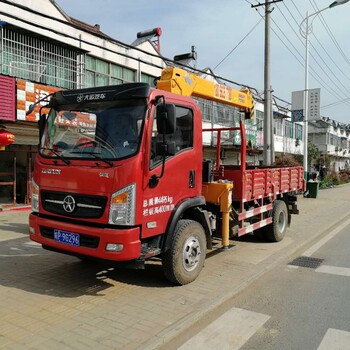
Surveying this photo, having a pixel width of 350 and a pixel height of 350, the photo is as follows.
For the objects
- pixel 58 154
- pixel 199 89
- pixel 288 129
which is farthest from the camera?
pixel 288 129

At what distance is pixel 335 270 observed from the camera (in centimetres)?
652

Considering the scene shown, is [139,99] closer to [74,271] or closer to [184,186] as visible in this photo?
[184,186]

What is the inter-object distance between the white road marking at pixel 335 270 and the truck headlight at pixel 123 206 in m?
3.69

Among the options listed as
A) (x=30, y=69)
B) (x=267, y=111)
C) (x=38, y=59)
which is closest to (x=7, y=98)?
(x=30, y=69)

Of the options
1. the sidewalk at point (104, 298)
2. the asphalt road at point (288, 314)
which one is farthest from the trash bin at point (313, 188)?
the asphalt road at point (288, 314)

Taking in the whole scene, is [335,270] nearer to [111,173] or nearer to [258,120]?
[111,173]

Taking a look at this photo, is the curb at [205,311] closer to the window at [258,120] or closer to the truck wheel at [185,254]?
the truck wheel at [185,254]

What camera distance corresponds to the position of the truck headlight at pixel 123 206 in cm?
451

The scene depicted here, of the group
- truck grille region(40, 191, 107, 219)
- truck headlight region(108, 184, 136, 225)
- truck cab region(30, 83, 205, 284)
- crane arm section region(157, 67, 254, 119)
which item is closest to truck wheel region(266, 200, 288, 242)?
crane arm section region(157, 67, 254, 119)

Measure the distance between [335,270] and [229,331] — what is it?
10.5ft

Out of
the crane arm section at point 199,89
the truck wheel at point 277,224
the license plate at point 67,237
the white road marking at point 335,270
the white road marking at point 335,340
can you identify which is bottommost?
the white road marking at point 335,340

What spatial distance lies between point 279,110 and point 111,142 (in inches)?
1288

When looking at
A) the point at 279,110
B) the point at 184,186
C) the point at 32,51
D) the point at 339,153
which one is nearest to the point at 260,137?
the point at 279,110

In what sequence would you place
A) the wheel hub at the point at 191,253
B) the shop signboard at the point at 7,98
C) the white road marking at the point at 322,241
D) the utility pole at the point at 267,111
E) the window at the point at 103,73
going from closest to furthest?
1. the wheel hub at the point at 191,253
2. the white road marking at the point at 322,241
3. the shop signboard at the point at 7,98
4. the utility pole at the point at 267,111
5. the window at the point at 103,73
